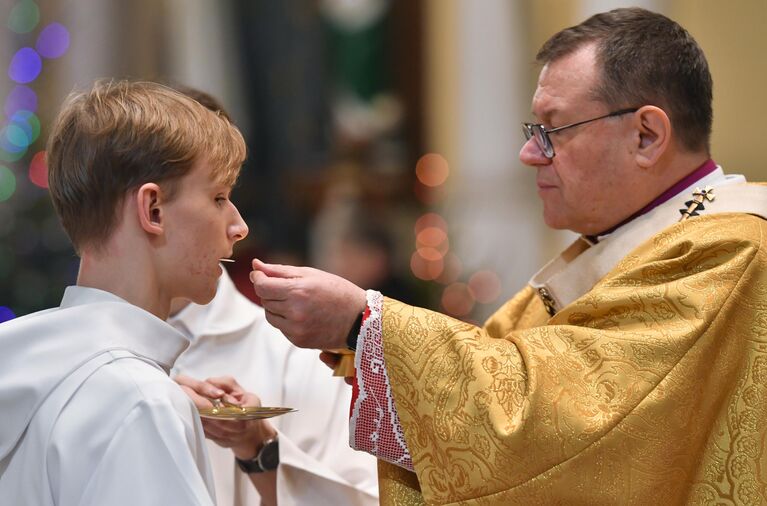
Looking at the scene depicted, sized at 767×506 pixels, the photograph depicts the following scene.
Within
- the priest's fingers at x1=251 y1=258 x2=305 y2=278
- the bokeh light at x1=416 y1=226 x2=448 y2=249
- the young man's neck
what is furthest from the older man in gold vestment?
the bokeh light at x1=416 y1=226 x2=448 y2=249

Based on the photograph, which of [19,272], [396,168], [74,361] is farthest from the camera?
[396,168]

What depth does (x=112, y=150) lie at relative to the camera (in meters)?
1.91

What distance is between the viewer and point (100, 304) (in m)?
1.89

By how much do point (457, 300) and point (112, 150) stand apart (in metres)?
4.18

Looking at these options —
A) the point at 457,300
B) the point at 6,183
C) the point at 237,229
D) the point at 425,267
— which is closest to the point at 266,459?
the point at 237,229

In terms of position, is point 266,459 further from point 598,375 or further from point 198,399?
point 598,375

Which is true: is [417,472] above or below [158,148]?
below

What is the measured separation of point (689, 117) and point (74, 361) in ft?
5.02

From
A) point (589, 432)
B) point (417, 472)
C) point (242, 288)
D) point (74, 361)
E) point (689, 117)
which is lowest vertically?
point (242, 288)

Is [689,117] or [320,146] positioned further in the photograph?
[320,146]

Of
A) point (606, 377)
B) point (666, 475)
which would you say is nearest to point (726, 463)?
point (666, 475)

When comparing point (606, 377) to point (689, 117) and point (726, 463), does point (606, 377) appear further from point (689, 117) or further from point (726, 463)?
point (689, 117)

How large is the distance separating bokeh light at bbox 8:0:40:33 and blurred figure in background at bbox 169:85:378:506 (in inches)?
247

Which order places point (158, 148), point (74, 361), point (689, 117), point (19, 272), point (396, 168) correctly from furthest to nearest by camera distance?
point (396, 168), point (19, 272), point (689, 117), point (158, 148), point (74, 361)
